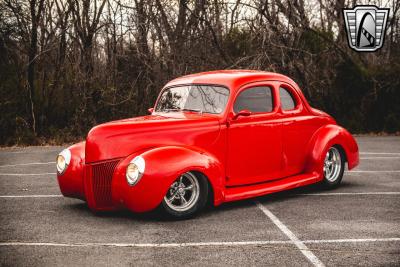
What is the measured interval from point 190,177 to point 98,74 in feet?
41.1

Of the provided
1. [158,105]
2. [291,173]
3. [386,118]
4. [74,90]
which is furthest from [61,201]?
[386,118]

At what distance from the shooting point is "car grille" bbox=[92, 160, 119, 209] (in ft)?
21.0

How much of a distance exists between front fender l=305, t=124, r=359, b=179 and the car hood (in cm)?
187

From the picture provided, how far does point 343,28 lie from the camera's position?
66.7ft

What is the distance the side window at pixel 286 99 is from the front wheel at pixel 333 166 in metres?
Result: 1.03

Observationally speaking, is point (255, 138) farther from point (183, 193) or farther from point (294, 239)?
point (294, 239)

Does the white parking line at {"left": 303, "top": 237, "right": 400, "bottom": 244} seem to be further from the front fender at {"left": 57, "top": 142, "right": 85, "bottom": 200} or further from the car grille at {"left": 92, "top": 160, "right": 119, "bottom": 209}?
the front fender at {"left": 57, "top": 142, "right": 85, "bottom": 200}

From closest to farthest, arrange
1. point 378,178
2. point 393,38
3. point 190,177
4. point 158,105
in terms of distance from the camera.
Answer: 1. point 190,177
2. point 158,105
3. point 378,178
4. point 393,38

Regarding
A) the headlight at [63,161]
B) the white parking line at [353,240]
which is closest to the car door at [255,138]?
the white parking line at [353,240]

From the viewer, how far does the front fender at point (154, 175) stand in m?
6.12

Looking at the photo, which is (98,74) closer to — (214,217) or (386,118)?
(386,118)

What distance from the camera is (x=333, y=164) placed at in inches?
347

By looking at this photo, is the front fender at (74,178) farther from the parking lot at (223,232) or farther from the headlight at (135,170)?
the headlight at (135,170)

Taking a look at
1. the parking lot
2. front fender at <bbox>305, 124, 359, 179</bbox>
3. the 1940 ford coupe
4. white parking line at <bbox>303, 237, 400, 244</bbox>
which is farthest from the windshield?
white parking line at <bbox>303, 237, 400, 244</bbox>
